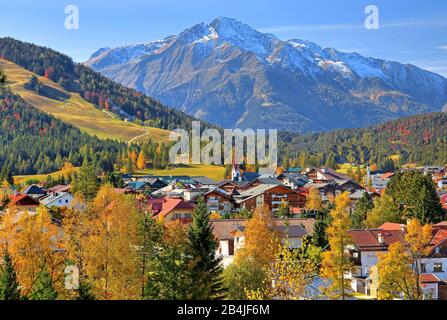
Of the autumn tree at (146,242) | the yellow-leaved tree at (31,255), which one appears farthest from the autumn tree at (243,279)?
the yellow-leaved tree at (31,255)

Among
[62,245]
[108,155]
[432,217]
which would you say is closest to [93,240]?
[62,245]

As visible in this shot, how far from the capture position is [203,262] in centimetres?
3334

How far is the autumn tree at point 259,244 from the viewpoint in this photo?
140 ft

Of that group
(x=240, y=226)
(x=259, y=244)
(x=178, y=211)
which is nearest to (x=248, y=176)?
(x=178, y=211)

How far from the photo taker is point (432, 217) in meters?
64.6

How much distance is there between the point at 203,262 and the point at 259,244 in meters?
12.7

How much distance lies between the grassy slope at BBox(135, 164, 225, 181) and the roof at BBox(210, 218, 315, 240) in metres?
86.4

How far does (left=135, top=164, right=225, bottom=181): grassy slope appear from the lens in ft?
508

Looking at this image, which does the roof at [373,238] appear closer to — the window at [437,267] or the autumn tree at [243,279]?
the window at [437,267]

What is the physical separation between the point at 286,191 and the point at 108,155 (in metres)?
61.6

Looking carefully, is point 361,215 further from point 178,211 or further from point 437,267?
point 178,211

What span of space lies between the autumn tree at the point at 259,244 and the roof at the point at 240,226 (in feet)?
30.3
